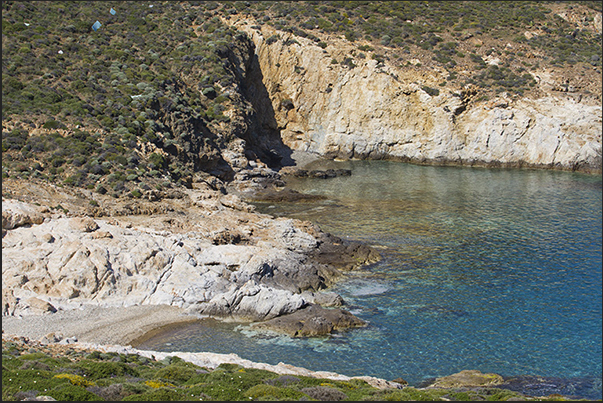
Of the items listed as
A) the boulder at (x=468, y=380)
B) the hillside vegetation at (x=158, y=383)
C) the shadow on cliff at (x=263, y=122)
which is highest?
the shadow on cliff at (x=263, y=122)

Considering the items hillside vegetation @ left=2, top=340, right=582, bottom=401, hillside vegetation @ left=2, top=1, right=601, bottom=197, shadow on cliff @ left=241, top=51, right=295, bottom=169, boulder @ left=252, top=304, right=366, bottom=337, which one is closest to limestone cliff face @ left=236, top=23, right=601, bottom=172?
shadow on cliff @ left=241, top=51, right=295, bottom=169

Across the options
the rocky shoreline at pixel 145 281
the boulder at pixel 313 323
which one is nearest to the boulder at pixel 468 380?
the rocky shoreline at pixel 145 281

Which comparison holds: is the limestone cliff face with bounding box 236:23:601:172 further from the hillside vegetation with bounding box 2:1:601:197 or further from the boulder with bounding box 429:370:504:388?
the boulder with bounding box 429:370:504:388

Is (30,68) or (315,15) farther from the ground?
(315,15)

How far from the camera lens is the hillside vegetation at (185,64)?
44.0 m

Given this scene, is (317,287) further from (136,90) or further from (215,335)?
(136,90)

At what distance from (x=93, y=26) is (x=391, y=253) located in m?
48.9

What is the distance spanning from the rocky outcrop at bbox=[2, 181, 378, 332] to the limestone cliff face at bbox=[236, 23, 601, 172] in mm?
45255

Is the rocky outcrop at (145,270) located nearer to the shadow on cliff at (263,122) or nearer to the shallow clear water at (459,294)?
the shallow clear water at (459,294)

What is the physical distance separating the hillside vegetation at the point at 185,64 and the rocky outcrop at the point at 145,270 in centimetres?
1003

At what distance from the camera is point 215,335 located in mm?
26047

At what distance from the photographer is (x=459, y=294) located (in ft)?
101

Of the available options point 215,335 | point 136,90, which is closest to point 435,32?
point 136,90

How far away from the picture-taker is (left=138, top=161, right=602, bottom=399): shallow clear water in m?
23.8
